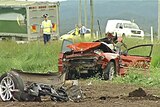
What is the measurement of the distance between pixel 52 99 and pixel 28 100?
46cm

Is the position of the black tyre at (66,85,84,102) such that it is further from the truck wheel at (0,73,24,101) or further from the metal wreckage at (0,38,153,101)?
the truck wheel at (0,73,24,101)

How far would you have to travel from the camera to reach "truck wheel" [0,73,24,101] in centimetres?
1153

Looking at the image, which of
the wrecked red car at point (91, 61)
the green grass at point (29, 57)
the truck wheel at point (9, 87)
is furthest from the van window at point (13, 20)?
the truck wheel at point (9, 87)

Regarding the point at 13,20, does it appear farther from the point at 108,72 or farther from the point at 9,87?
the point at 9,87

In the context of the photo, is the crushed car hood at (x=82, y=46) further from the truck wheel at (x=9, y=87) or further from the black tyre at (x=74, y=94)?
the truck wheel at (x=9, y=87)

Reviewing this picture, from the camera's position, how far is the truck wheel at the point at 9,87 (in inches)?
Result: 454

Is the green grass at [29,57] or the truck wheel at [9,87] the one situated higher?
the truck wheel at [9,87]

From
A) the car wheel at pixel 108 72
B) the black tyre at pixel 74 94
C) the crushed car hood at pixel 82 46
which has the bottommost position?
the car wheel at pixel 108 72

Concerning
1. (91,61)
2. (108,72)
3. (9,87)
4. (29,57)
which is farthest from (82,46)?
(9,87)

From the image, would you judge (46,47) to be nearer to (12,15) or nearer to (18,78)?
(18,78)

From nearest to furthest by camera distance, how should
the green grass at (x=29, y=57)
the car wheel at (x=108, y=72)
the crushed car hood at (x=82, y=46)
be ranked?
1. the crushed car hood at (x=82, y=46)
2. the car wheel at (x=108, y=72)
3. the green grass at (x=29, y=57)

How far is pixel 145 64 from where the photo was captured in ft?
61.7

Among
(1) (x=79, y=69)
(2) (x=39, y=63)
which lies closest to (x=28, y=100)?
(1) (x=79, y=69)

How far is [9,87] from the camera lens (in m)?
11.8
